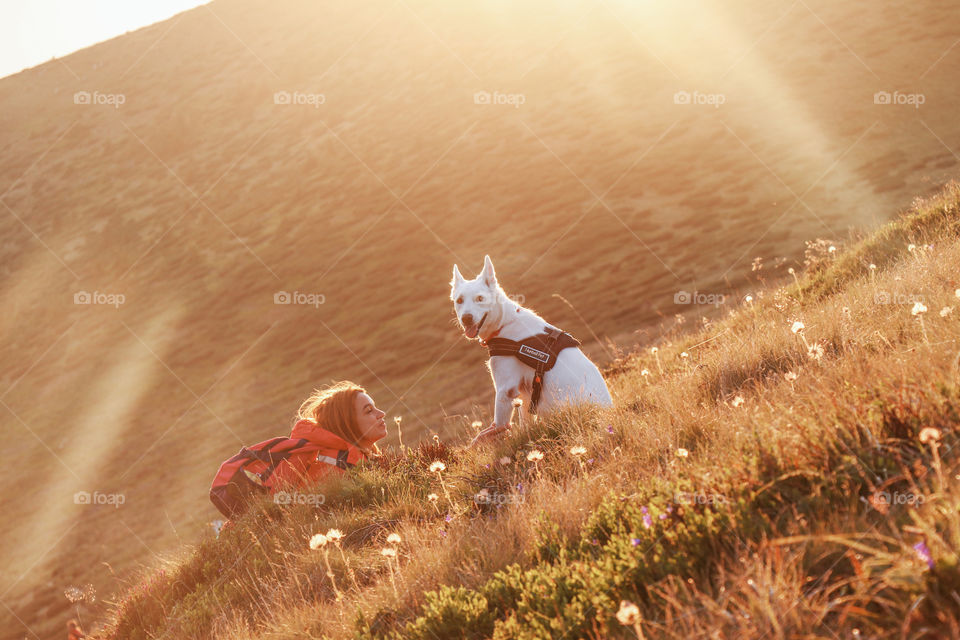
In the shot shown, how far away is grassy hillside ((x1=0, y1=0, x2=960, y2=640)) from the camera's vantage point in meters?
18.6

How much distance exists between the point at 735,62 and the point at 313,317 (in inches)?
983

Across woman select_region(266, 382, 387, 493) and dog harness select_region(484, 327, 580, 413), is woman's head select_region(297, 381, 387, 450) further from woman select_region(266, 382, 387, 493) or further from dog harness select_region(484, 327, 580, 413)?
dog harness select_region(484, 327, 580, 413)

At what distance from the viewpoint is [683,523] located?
235cm

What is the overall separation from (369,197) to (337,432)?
1044 inches

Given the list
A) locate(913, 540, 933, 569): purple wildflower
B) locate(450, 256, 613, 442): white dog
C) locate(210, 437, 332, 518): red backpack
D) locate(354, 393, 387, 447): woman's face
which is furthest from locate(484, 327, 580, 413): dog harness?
locate(913, 540, 933, 569): purple wildflower

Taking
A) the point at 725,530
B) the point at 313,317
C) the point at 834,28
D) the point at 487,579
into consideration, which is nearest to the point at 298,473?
the point at 487,579

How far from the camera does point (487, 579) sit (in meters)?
2.94

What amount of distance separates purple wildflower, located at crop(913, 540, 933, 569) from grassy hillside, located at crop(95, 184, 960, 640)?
10 millimetres

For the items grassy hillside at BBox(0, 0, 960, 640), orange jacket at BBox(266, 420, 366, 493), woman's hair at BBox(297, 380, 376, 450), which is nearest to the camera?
orange jacket at BBox(266, 420, 366, 493)

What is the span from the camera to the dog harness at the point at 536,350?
6.28 metres

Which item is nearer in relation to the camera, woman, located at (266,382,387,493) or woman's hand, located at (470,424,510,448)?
woman's hand, located at (470,424,510,448)

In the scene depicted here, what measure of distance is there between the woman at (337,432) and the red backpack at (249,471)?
0.04 m

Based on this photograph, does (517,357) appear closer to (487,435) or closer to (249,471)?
(487,435)

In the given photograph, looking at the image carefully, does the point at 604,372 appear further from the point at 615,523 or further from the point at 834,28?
the point at 834,28
